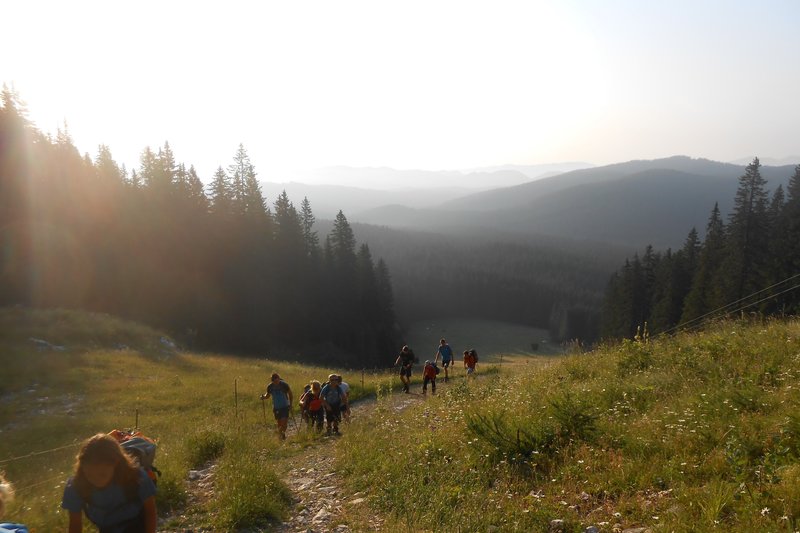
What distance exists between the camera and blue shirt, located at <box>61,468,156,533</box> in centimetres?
423

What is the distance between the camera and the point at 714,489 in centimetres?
484

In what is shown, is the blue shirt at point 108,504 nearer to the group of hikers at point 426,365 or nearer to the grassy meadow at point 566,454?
the grassy meadow at point 566,454

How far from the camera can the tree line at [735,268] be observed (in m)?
38.4

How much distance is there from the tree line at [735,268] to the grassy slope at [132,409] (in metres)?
31.2

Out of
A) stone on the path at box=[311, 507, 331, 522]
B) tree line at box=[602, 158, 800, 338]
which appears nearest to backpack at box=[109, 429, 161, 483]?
stone on the path at box=[311, 507, 331, 522]

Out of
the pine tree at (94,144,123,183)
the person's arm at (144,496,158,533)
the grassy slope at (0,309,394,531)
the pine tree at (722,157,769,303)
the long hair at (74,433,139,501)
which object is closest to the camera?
the long hair at (74,433,139,501)

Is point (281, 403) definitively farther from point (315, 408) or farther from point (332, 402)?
point (332, 402)

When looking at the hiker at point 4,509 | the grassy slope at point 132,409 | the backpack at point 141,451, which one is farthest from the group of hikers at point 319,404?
the hiker at point 4,509

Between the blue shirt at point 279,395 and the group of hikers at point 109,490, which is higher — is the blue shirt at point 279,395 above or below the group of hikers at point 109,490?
below

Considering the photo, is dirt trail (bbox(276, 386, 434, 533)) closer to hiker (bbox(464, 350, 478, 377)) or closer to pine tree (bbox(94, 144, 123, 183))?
hiker (bbox(464, 350, 478, 377))

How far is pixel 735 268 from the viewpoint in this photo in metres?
40.9

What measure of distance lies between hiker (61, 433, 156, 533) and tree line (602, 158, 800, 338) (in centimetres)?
3549

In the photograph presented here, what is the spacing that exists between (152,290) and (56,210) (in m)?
11.0

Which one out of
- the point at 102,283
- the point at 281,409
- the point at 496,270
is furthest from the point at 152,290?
the point at 496,270
